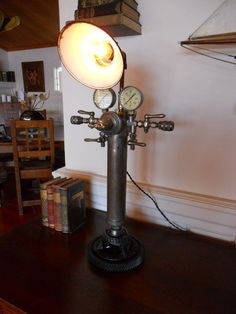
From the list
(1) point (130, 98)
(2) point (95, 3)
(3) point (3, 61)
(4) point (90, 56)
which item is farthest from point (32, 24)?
(1) point (130, 98)

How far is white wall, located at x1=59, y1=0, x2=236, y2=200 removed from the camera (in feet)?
2.33

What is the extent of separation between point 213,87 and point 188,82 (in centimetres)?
7

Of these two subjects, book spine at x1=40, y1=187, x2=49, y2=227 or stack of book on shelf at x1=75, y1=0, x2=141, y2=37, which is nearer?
stack of book on shelf at x1=75, y1=0, x2=141, y2=37

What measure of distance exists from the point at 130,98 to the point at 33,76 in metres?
3.78

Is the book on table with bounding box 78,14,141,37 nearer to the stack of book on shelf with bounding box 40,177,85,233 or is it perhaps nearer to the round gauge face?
the round gauge face

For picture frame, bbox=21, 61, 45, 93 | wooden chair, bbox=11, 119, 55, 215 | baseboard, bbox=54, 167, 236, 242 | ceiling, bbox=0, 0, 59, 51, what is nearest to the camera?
baseboard, bbox=54, 167, 236, 242

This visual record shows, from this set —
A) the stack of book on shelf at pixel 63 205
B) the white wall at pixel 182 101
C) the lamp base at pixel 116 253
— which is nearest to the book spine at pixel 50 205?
the stack of book on shelf at pixel 63 205

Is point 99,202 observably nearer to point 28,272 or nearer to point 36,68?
point 28,272

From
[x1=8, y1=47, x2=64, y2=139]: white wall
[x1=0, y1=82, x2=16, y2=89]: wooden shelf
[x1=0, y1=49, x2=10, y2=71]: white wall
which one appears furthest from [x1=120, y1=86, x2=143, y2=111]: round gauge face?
[x1=0, y1=49, x2=10, y2=71]: white wall

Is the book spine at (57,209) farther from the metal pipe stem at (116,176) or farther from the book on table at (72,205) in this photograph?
the metal pipe stem at (116,176)

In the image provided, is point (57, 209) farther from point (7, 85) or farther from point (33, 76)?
point (7, 85)

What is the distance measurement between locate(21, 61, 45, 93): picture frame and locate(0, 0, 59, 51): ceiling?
0.88ft

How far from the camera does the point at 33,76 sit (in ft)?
13.0

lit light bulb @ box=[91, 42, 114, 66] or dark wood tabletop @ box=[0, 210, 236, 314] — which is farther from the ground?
lit light bulb @ box=[91, 42, 114, 66]
